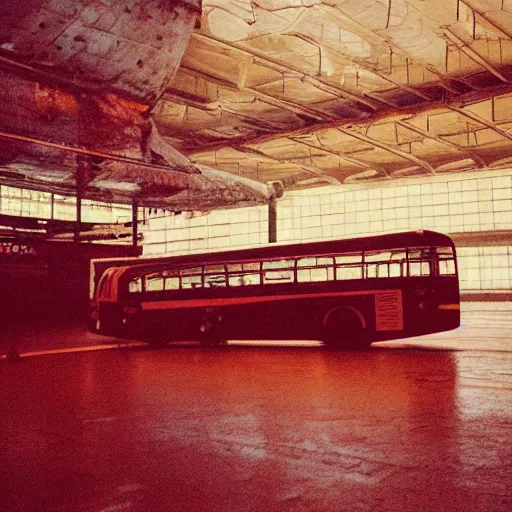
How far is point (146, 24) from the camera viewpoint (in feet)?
27.5

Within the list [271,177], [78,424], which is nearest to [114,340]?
[271,177]

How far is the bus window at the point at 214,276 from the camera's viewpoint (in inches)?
568

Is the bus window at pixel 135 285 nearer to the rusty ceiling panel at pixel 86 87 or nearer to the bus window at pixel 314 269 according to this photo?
the bus window at pixel 314 269

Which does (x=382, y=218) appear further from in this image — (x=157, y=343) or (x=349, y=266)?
(x=157, y=343)

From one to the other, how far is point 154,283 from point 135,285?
0.58m

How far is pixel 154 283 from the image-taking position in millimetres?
15172

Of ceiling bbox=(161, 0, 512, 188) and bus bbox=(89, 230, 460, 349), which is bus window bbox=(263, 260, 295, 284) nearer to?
bus bbox=(89, 230, 460, 349)

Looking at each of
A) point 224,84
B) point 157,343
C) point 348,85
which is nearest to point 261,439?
point 224,84

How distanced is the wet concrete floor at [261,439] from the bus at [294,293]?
2814mm

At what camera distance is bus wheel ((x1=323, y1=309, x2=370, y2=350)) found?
Answer: 13039mm

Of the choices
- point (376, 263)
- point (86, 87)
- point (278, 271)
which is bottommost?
point (278, 271)

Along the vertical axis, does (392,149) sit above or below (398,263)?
above

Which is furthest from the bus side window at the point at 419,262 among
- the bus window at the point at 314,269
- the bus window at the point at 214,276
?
the bus window at the point at 214,276

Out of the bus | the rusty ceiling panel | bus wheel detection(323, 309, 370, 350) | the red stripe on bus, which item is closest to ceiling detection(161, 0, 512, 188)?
the rusty ceiling panel
